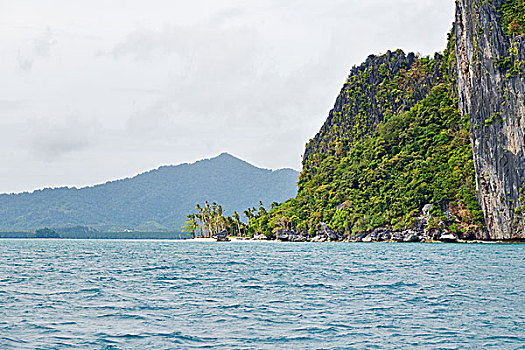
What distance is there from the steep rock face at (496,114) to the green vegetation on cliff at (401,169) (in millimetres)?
7740

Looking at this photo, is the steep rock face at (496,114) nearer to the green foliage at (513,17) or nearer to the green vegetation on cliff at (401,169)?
the green foliage at (513,17)

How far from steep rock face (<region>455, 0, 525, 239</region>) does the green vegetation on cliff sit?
7.74m

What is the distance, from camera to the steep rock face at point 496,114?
367ft

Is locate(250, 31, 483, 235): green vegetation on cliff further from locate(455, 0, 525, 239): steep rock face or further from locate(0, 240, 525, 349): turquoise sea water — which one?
locate(0, 240, 525, 349): turquoise sea water

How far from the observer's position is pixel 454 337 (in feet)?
63.7

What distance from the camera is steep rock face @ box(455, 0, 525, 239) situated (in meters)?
112

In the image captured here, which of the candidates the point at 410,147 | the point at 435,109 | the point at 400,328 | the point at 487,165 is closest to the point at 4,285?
the point at 400,328

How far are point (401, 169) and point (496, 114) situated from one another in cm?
4351

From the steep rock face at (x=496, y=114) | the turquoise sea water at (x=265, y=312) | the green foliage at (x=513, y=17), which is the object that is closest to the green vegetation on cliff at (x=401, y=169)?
the steep rock face at (x=496, y=114)

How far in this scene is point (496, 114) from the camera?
380 feet

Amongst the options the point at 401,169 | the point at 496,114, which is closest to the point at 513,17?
the point at 496,114

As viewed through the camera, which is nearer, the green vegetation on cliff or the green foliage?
the green foliage

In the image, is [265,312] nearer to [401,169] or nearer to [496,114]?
[496,114]

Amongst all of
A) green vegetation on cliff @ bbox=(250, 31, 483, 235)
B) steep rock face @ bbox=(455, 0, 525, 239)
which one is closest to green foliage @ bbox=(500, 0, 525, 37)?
steep rock face @ bbox=(455, 0, 525, 239)
